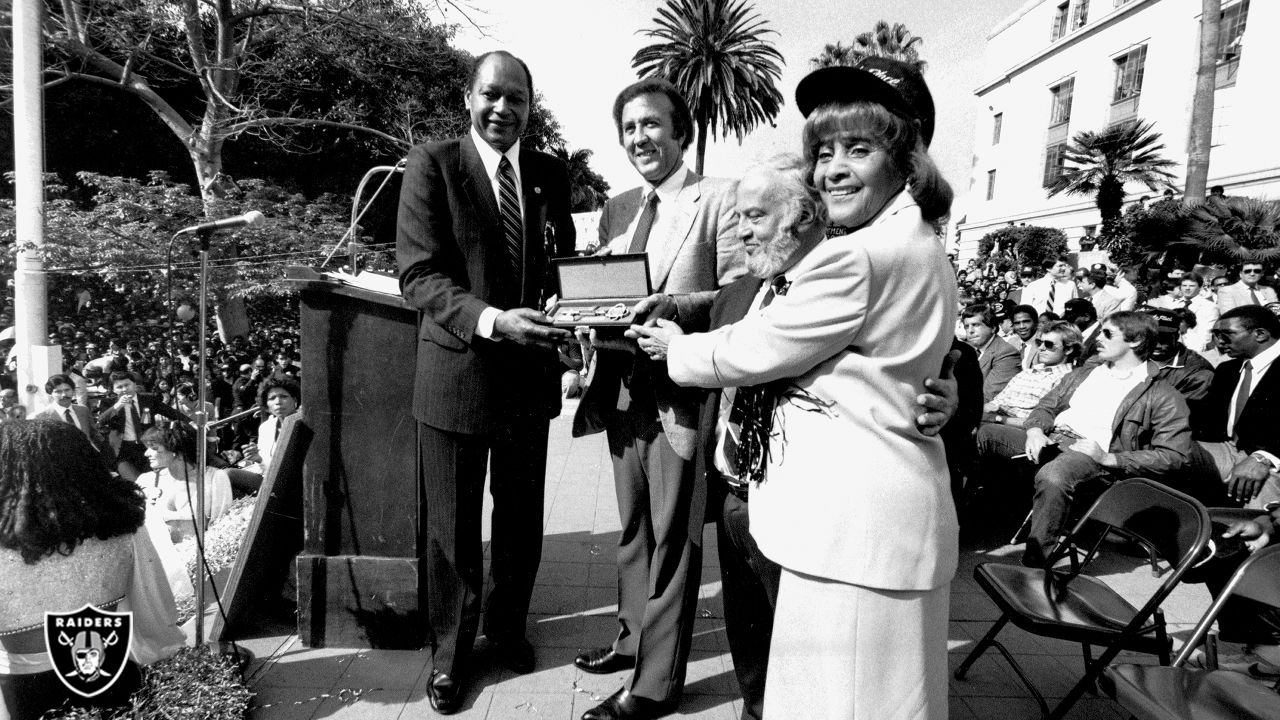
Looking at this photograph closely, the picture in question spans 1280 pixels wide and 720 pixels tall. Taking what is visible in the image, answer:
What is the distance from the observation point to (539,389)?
9.09 feet

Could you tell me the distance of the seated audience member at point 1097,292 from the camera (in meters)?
9.76

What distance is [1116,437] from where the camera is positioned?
4230mm

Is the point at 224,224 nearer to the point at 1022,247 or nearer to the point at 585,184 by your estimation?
the point at 585,184

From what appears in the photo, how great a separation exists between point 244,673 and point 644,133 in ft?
7.78

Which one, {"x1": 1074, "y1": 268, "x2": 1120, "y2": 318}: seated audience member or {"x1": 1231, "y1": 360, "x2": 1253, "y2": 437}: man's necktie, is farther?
{"x1": 1074, "y1": 268, "x2": 1120, "y2": 318}: seated audience member

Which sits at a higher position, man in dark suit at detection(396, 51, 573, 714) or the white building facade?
the white building facade

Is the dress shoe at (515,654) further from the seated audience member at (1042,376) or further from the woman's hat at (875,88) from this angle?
the seated audience member at (1042,376)

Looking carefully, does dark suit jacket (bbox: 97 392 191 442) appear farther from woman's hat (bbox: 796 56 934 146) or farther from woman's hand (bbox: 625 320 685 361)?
woman's hat (bbox: 796 56 934 146)

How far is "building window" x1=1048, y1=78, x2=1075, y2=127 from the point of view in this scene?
29.4 meters

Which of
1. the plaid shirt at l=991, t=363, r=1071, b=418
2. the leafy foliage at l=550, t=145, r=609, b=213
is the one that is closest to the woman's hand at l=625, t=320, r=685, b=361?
the leafy foliage at l=550, t=145, r=609, b=213

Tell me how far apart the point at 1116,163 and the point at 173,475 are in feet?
85.4

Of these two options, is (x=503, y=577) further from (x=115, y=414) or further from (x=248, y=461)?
(x=248, y=461)

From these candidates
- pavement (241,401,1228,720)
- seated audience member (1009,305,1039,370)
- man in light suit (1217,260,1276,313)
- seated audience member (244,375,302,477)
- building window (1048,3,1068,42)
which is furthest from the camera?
building window (1048,3,1068,42)

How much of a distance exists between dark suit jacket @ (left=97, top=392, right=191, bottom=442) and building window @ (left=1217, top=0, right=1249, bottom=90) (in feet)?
87.7
